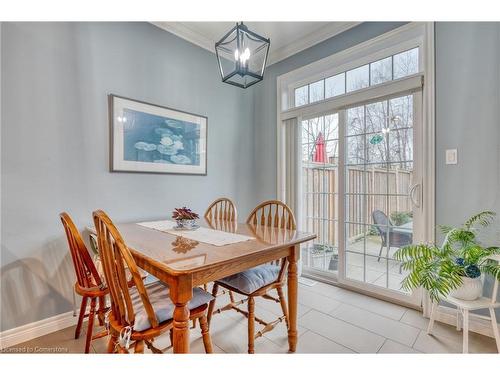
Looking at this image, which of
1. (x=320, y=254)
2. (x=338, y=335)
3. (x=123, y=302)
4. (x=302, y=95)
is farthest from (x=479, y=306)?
(x=302, y=95)

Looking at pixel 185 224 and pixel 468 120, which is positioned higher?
pixel 468 120

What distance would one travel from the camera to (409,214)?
218 cm

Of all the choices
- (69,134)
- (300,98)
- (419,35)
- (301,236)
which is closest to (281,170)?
(300,98)

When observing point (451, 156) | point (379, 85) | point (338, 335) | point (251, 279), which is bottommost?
point (338, 335)

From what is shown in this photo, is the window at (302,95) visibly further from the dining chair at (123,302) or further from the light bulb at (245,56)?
the dining chair at (123,302)

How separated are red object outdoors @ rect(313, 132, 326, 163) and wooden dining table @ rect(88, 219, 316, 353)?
138 centimetres

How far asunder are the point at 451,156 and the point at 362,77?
3.64 ft

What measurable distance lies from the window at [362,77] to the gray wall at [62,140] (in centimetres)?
142

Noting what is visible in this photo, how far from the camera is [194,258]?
1.08 meters

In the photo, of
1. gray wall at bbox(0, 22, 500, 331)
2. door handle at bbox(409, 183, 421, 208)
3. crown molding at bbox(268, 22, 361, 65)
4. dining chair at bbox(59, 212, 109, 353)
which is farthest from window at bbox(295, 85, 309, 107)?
dining chair at bbox(59, 212, 109, 353)

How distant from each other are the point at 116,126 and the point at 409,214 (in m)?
2.62

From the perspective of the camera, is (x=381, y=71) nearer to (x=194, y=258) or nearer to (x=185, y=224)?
(x=185, y=224)

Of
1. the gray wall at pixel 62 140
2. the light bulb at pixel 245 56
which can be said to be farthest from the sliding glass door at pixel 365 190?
the gray wall at pixel 62 140

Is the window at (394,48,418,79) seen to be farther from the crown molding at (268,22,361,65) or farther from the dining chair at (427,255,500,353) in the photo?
the dining chair at (427,255,500,353)
